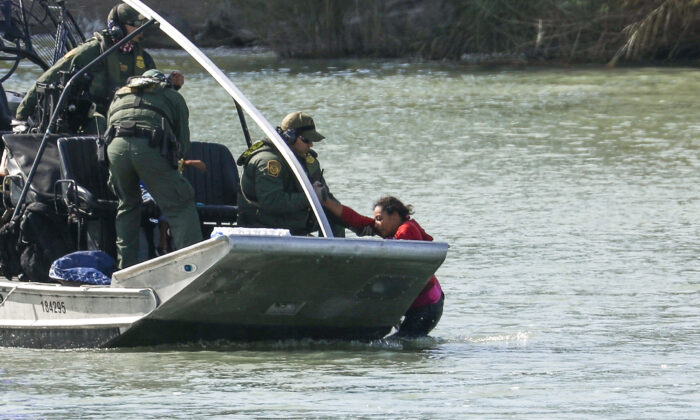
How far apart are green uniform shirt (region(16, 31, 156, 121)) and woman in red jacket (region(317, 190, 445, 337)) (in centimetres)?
188

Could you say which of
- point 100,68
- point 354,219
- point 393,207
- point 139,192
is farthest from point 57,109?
point 393,207

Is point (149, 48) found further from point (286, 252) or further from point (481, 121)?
point (286, 252)

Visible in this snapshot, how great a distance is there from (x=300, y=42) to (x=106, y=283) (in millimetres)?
30461

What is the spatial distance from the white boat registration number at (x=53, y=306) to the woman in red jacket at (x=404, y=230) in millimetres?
1548

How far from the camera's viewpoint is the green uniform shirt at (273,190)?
8.50 metres

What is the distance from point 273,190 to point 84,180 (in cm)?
130

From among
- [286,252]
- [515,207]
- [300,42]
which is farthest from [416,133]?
[300,42]

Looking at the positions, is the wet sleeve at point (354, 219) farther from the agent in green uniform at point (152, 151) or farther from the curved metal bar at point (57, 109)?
the curved metal bar at point (57, 109)

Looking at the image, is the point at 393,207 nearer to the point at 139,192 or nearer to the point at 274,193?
the point at 274,193

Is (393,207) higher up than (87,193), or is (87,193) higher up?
(87,193)

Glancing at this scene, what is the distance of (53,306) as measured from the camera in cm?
852

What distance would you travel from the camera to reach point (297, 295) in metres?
8.05

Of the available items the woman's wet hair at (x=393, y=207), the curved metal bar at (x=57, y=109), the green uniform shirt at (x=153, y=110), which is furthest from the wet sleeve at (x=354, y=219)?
the curved metal bar at (x=57, y=109)

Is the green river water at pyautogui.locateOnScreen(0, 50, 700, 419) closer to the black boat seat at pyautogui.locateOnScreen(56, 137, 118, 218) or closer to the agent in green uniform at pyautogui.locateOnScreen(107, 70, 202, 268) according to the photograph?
the agent in green uniform at pyautogui.locateOnScreen(107, 70, 202, 268)
